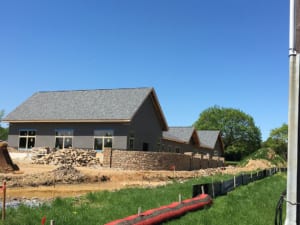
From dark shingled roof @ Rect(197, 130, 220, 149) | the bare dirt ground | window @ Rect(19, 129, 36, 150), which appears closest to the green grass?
dark shingled roof @ Rect(197, 130, 220, 149)

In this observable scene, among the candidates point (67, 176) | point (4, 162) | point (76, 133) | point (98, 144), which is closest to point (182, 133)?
point (98, 144)

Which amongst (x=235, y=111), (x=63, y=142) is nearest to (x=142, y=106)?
(x=63, y=142)

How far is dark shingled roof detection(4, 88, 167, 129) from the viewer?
115ft

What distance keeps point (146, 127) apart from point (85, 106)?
→ 6204 mm

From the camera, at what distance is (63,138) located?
3644 centimetres

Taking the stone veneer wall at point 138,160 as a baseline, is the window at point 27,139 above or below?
above

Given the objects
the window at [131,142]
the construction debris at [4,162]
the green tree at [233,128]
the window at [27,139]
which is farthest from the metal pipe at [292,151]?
the green tree at [233,128]

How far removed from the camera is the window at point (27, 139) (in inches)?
1490

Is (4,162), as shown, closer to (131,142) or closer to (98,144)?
(98,144)

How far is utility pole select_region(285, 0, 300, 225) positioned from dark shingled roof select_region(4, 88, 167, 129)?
94.2 feet

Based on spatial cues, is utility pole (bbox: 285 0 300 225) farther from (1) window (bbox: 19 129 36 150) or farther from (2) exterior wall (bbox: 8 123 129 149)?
(1) window (bbox: 19 129 36 150)

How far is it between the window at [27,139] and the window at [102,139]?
6942mm

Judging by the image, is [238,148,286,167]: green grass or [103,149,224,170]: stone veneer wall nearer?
[103,149,224,170]: stone veneer wall

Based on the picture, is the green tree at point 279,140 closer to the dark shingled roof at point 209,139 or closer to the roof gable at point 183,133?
the dark shingled roof at point 209,139
